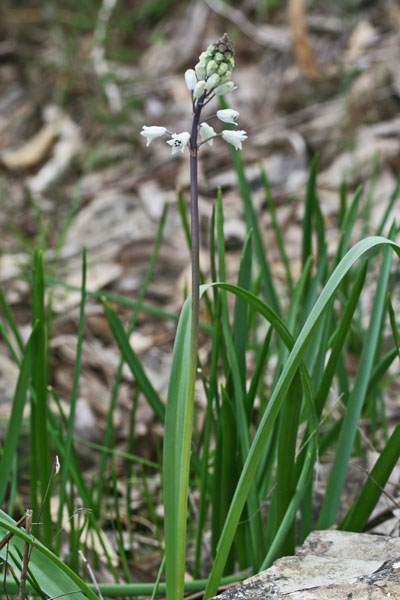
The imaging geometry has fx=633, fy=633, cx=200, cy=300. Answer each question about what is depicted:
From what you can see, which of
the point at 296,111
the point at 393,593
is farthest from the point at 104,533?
the point at 296,111

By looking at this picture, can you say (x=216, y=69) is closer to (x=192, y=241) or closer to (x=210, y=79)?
(x=210, y=79)

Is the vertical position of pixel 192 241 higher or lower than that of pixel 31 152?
lower

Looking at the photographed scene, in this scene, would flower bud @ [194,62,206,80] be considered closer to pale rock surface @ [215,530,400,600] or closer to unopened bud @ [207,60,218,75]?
unopened bud @ [207,60,218,75]

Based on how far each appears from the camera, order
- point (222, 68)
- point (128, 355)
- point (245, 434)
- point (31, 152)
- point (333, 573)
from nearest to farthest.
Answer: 1. point (222, 68)
2. point (333, 573)
3. point (245, 434)
4. point (128, 355)
5. point (31, 152)

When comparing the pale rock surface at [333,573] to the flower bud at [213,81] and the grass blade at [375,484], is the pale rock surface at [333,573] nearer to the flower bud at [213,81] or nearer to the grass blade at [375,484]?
the grass blade at [375,484]

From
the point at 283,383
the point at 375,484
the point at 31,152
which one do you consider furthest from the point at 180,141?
the point at 31,152

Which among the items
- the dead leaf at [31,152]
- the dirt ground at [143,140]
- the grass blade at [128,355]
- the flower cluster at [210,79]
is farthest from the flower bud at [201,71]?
the dead leaf at [31,152]

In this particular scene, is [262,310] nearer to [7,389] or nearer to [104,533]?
[104,533]
